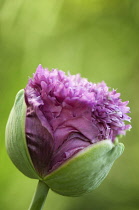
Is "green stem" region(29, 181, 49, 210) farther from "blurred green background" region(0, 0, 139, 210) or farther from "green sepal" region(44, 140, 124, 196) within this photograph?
"blurred green background" region(0, 0, 139, 210)

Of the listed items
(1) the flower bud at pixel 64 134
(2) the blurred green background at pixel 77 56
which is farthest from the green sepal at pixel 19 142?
(2) the blurred green background at pixel 77 56

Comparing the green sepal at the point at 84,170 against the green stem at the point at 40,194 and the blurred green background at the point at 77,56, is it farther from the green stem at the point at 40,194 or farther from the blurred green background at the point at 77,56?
the blurred green background at the point at 77,56

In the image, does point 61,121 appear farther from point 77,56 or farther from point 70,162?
point 77,56

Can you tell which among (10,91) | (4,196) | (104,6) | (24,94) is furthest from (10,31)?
(24,94)

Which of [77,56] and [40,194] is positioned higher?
[77,56]

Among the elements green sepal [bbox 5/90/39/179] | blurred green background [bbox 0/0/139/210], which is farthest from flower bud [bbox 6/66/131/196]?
blurred green background [bbox 0/0/139/210]

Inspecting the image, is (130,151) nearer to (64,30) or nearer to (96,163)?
(64,30)

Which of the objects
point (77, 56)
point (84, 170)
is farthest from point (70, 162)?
point (77, 56)
